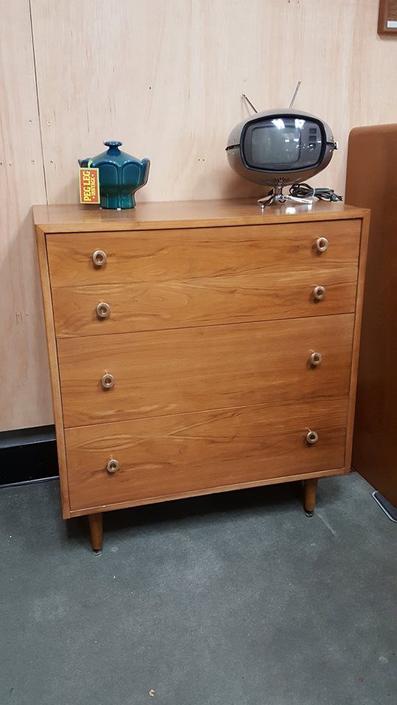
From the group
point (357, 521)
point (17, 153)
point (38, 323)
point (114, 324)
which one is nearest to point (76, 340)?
point (114, 324)

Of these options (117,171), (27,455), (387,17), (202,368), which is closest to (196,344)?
(202,368)

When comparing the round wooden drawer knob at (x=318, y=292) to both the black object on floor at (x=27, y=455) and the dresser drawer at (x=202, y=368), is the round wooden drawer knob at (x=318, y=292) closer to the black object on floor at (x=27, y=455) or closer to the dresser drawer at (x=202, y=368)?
the dresser drawer at (x=202, y=368)

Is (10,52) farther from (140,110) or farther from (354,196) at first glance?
(354,196)

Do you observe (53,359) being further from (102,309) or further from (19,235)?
(19,235)

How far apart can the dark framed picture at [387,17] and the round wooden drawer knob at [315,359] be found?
0.95 m

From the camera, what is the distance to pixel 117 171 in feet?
4.44

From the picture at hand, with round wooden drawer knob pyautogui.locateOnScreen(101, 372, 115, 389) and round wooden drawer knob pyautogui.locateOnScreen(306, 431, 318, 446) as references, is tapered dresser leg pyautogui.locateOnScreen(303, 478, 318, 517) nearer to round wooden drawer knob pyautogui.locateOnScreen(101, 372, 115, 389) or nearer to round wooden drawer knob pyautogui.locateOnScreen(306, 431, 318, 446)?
round wooden drawer knob pyautogui.locateOnScreen(306, 431, 318, 446)

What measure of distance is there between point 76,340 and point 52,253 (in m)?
0.19

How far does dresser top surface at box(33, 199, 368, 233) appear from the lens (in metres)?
1.19

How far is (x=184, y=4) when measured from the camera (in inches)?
59.5

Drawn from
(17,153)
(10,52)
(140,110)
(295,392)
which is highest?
(10,52)

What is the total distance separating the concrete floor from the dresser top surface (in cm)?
80

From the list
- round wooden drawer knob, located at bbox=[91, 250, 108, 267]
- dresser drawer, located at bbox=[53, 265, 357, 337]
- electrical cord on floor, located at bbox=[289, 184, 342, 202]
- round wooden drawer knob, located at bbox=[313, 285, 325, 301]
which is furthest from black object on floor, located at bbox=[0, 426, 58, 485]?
electrical cord on floor, located at bbox=[289, 184, 342, 202]

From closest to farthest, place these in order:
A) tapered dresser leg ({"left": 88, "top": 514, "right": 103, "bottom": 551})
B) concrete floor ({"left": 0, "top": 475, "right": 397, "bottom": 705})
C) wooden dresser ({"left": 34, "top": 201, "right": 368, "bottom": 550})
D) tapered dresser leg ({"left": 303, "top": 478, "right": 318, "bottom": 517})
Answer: concrete floor ({"left": 0, "top": 475, "right": 397, "bottom": 705}) < wooden dresser ({"left": 34, "top": 201, "right": 368, "bottom": 550}) < tapered dresser leg ({"left": 88, "top": 514, "right": 103, "bottom": 551}) < tapered dresser leg ({"left": 303, "top": 478, "right": 318, "bottom": 517})
